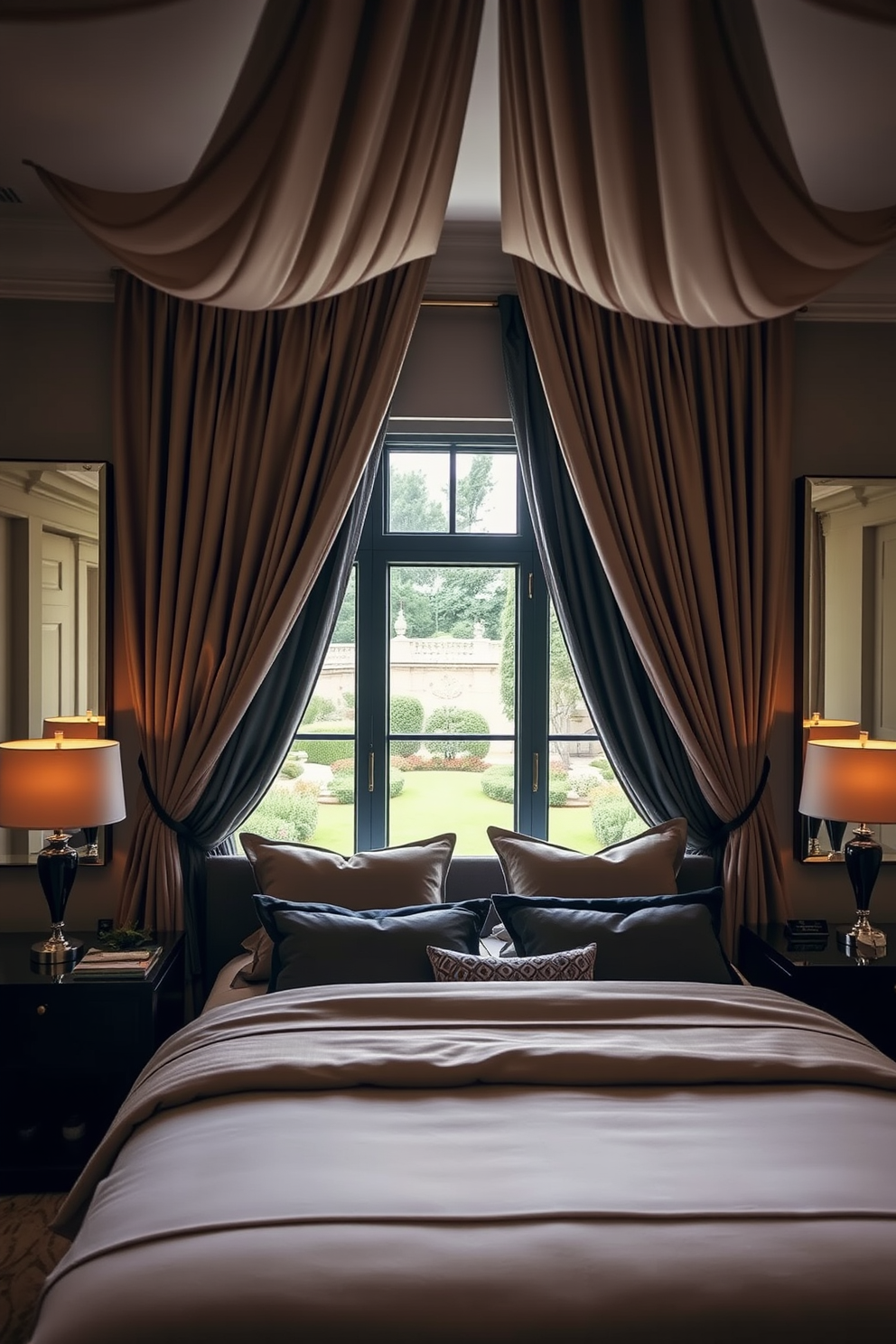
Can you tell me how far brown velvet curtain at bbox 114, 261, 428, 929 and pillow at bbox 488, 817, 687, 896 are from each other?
1032 mm

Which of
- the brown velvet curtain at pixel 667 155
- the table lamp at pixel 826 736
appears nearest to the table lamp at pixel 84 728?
the brown velvet curtain at pixel 667 155

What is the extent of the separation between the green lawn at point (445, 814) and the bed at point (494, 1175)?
1.14 metres

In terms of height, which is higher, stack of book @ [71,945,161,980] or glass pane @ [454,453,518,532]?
glass pane @ [454,453,518,532]

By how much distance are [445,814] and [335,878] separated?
30.3 inches

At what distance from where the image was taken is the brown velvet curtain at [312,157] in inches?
51.2

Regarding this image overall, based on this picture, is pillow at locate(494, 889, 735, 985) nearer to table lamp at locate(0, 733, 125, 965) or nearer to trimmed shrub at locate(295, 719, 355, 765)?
trimmed shrub at locate(295, 719, 355, 765)

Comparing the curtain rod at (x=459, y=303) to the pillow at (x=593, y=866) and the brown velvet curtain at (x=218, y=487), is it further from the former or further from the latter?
the pillow at (x=593, y=866)

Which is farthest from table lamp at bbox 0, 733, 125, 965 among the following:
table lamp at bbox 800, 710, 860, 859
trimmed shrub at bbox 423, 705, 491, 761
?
table lamp at bbox 800, 710, 860, 859

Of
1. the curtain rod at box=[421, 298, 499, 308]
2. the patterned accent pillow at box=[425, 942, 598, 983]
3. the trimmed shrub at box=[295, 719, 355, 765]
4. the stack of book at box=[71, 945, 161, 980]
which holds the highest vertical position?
the curtain rod at box=[421, 298, 499, 308]

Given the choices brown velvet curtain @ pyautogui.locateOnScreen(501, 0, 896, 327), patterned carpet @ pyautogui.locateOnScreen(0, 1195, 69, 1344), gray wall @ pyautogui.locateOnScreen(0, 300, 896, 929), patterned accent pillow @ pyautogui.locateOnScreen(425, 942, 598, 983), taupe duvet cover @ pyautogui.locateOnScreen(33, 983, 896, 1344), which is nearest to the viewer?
brown velvet curtain @ pyautogui.locateOnScreen(501, 0, 896, 327)

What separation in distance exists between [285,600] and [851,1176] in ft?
7.51

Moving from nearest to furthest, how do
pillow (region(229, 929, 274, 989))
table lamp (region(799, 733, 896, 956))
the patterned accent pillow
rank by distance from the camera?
the patterned accent pillow < pillow (region(229, 929, 274, 989)) < table lamp (region(799, 733, 896, 956))

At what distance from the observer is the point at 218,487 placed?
133 inches

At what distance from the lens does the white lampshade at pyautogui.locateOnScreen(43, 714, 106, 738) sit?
3.39m
